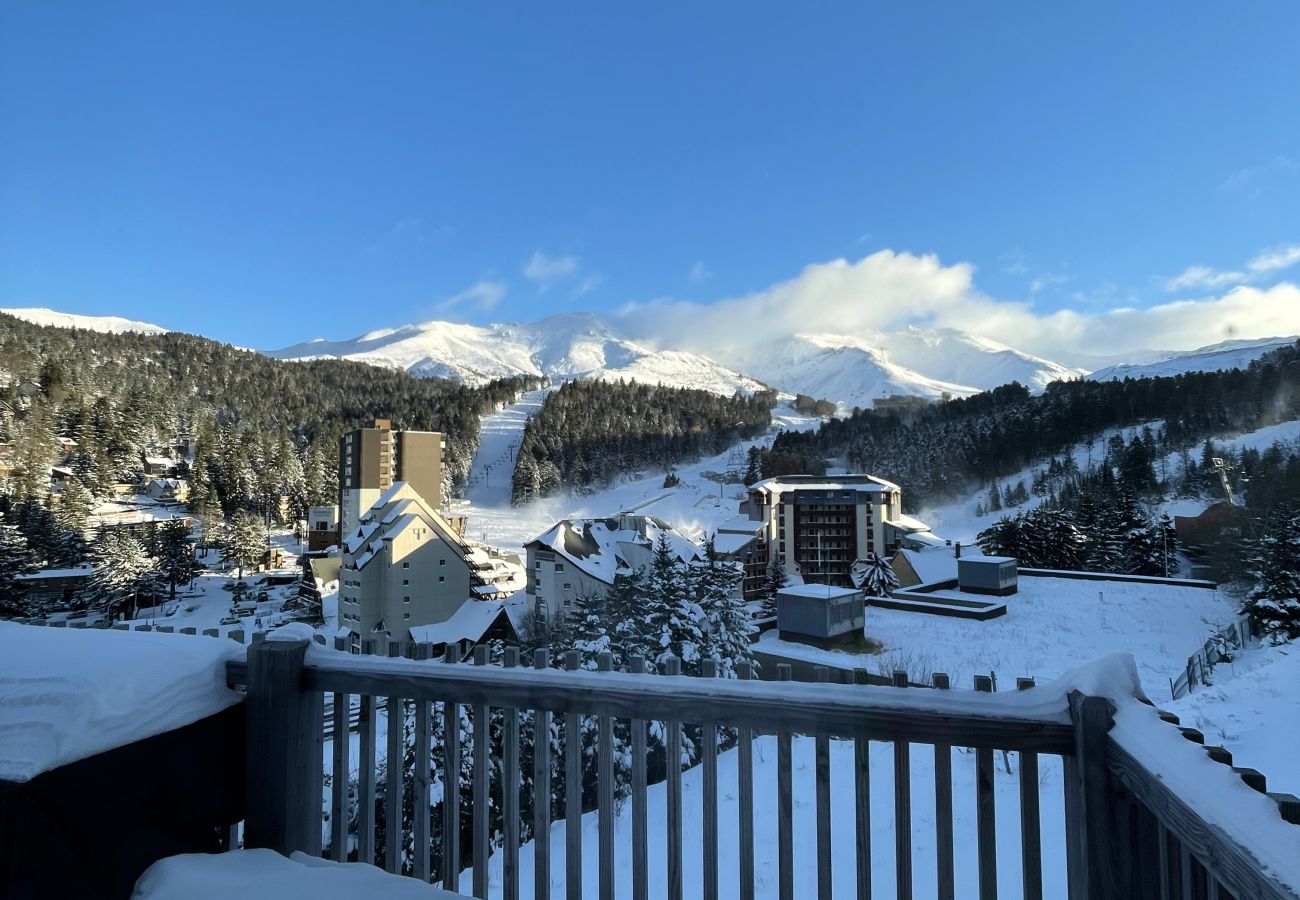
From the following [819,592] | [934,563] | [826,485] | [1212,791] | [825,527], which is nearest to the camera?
[1212,791]

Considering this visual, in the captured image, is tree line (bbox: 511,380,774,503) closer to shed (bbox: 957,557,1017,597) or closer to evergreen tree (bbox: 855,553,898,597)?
evergreen tree (bbox: 855,553,898,597)

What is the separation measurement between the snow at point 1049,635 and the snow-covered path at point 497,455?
63534 mm

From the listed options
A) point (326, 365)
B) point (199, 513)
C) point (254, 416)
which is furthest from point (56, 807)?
point (326, 365)

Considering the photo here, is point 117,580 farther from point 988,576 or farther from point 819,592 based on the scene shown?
point 988,576

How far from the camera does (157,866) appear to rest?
6.04 feet

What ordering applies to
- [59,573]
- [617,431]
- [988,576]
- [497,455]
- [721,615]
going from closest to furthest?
[721,615]
[988,576]
[59,573]
[497,455]
[617,431]

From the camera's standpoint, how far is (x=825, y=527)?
4222cm

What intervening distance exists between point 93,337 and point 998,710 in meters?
142

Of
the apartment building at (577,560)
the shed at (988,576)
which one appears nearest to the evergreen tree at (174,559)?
the apartment building at (577,560)

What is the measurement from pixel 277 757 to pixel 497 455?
9471 cm

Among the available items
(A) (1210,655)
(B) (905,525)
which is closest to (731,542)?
(B) (905,525)

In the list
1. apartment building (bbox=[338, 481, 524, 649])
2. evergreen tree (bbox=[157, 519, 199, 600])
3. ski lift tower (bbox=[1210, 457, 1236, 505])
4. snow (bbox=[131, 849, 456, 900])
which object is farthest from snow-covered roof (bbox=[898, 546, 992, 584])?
evergreen tree (bbox=[157, 519, 199, 600])

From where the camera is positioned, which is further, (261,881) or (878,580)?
(878,580)

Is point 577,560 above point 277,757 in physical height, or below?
below
